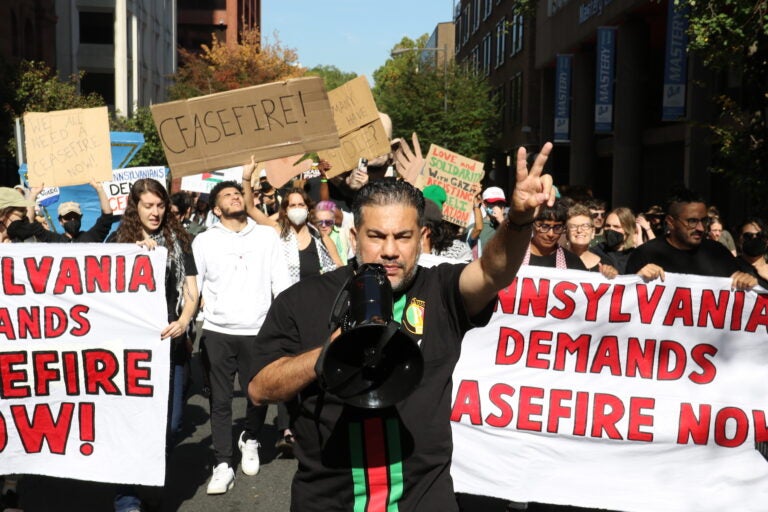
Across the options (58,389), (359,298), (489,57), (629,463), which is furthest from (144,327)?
(489,57)

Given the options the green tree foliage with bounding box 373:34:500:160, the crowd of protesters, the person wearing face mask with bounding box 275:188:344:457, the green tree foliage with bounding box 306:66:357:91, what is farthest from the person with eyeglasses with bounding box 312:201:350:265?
the green tree foliage with bounding box 306:66:357:91

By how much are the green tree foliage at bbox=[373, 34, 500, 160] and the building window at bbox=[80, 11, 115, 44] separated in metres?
13.5

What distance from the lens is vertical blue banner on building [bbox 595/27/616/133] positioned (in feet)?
82.9

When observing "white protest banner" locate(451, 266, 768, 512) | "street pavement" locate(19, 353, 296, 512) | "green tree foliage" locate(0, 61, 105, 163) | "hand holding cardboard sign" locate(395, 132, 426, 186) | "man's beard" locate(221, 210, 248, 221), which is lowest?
"street pavement" locate(19, 353, 296, 512)

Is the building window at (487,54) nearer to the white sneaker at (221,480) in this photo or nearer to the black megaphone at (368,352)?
the white sneaker at (221,480)

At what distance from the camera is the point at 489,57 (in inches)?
2190

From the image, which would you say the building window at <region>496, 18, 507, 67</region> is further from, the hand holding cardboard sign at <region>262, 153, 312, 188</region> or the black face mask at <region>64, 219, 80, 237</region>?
the black face mask at <region>64, 219, 80, 237</region>

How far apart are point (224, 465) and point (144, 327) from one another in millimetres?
1148

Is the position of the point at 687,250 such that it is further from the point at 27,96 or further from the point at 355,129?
the point at 27,96

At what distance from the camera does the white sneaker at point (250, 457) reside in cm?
689

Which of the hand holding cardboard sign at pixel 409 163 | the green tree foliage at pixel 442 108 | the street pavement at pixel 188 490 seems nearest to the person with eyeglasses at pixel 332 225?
the hand holding cardboard sign at pixel 409 163

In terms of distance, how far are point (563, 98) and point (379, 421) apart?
98.3 feet

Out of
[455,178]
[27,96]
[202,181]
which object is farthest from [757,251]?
[27,96]

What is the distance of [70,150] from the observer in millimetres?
8766
